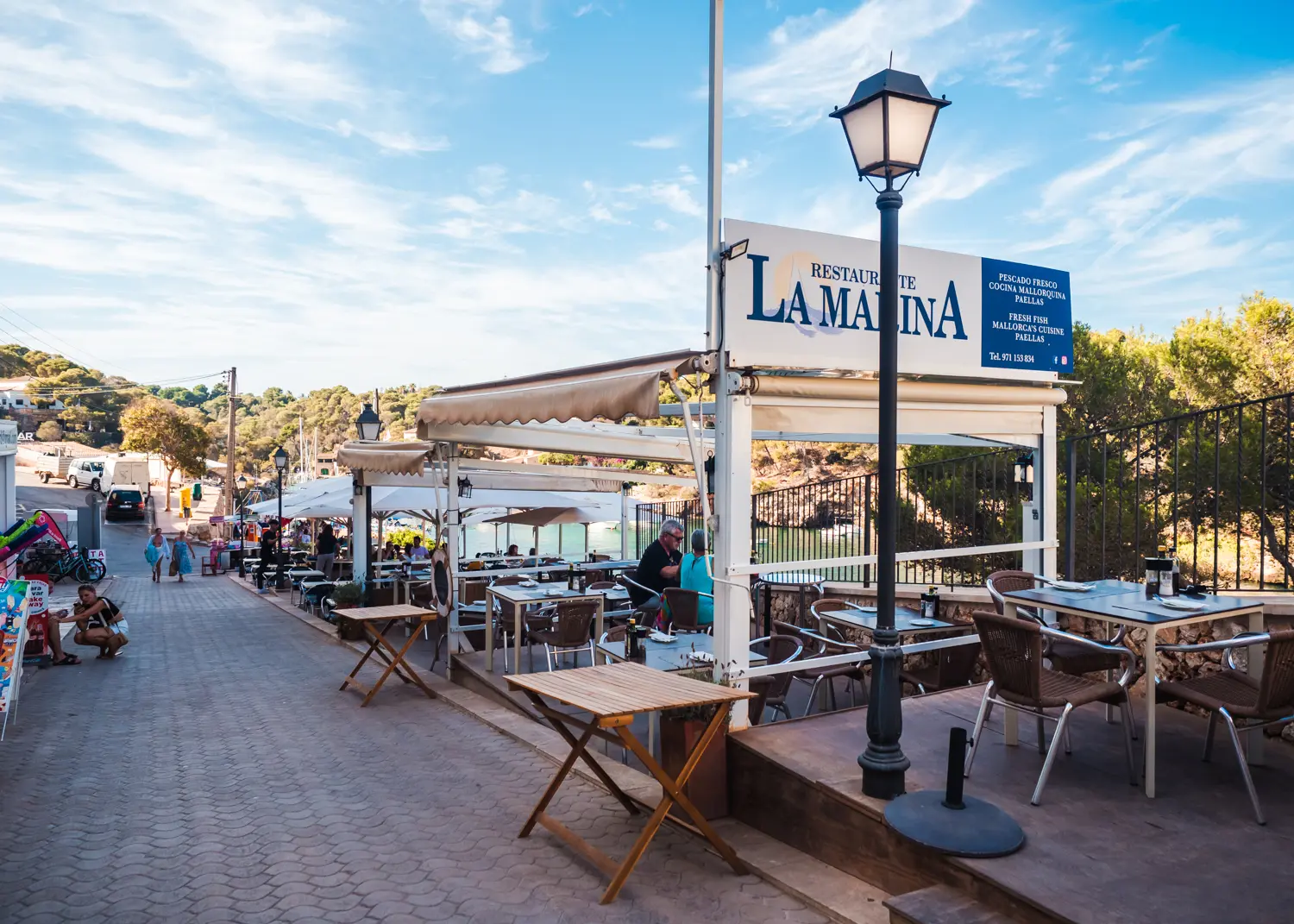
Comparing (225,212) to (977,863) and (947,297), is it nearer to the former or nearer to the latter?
(947,297)

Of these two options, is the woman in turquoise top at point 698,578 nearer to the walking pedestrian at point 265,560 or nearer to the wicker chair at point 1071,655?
the wicker chair at point 1071,655

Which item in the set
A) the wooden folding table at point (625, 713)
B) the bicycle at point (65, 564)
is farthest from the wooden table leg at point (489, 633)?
the bicycle at point (65, 564)

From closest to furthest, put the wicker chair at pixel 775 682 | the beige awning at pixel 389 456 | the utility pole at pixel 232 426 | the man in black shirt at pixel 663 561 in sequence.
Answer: the wicker chair at pixel 775 682 → the man in black shirt at pixel 663 561 → the beige awning at pixel 389 456 → the utility pole at pixel 232 426

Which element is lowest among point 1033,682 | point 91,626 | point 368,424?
point 91,626

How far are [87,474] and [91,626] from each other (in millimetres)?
42653

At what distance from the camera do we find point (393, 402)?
282ft

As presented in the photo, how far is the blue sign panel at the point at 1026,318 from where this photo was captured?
214 inches

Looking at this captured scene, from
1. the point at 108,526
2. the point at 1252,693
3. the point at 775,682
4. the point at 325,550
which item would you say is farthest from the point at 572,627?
the point at 108,526

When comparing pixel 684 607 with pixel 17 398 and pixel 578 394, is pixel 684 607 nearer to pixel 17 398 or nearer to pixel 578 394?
pixel 578 394

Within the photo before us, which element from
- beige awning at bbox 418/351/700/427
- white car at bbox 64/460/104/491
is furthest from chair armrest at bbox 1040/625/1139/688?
white car at bbox 64/460/104/491

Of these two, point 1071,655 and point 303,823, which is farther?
point 1071,655

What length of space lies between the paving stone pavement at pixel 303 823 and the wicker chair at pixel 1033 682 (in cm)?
130

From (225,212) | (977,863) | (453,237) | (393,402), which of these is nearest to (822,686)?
(977,863)

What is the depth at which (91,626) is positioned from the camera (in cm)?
984
